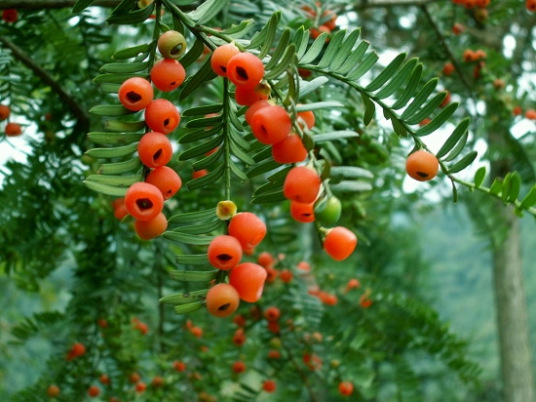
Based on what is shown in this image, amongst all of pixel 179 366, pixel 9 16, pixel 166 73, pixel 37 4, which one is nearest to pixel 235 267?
pixel 166 73

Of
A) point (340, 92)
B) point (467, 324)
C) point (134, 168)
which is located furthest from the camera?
point (467, 324)

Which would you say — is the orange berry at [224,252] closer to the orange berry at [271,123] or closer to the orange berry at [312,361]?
the orange berry at [271,123]

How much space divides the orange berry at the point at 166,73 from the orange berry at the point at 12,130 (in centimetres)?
42

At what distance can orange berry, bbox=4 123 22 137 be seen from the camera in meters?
0.72

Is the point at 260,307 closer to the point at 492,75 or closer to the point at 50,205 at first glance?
the point at 50,205

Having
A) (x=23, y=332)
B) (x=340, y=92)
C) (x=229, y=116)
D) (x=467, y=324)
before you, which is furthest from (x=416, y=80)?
(x=467, y=324)

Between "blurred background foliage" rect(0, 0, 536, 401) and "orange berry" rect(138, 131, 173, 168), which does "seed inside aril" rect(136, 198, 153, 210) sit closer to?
"orange berry" rect(138, 131, 173, 168)

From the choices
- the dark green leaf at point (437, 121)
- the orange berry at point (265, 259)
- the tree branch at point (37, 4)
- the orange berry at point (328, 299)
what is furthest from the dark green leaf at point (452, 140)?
the orange berry at point (328, 299)

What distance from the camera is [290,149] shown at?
32cm

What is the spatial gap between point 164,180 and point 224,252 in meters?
0.05

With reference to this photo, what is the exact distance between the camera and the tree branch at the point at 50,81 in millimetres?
699

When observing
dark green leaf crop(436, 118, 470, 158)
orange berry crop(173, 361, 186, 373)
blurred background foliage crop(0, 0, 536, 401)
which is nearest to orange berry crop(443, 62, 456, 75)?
blurred background foliage crop(0, 0, 536, 401)

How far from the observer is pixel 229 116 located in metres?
0.39

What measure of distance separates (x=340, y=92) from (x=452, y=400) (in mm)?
3638
